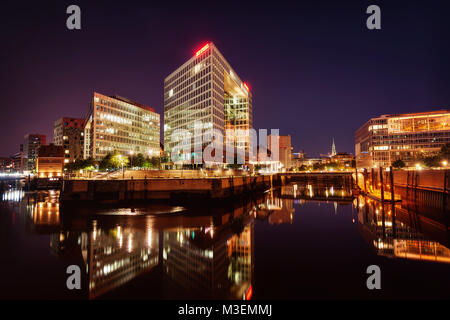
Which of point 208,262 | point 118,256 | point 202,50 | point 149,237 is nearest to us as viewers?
point 208,262

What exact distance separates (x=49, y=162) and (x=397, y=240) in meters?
141

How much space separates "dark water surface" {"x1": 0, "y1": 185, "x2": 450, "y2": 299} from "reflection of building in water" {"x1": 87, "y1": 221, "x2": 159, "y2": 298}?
6cm

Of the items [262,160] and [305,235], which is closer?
[305,235]

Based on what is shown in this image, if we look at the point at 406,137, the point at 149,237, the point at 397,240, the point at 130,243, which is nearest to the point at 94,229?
→ the point at 149,237

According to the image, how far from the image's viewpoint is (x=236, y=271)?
12.8 m

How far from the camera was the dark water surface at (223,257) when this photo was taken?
1065cm

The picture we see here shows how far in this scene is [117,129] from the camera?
391ft

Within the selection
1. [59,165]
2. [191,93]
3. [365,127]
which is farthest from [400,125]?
[59,165]

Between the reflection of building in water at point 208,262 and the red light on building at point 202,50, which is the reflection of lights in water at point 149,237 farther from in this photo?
the red light on building at point 202,50

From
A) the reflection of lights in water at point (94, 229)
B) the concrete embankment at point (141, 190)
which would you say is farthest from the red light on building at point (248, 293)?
the concrete embankment at point (141, 190)

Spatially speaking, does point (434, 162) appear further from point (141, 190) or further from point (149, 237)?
point (149, 237)

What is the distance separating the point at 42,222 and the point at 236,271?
25625 millimetres

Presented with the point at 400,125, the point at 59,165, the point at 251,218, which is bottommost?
the point at 251,218

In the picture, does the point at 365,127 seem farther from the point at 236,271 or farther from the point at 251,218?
the point at 236,271
